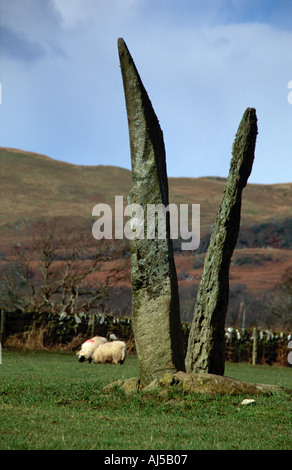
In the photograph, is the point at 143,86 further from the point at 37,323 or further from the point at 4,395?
the point at 37,323

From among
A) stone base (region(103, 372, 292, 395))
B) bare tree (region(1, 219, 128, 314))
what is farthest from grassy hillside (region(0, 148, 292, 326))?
stone base (region(103, 372, 292, 395))

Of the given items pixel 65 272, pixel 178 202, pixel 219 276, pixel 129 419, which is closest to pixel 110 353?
pixel 219 276

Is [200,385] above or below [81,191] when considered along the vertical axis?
below

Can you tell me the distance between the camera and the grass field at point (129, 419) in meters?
5.57

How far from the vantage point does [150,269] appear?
30.2 ft

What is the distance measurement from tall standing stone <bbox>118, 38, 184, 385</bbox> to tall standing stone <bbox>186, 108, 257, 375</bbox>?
1.48 ft

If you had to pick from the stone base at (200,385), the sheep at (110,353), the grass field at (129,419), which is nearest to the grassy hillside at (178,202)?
the sheep at (110,353)

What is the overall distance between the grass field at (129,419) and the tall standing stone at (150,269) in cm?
81

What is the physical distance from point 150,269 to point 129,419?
2.82 m

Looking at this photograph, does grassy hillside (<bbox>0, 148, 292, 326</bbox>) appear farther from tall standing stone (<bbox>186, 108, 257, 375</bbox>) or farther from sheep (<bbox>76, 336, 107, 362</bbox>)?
tall standing stone (<bbox>186, 108, 257, 375</bbox>)

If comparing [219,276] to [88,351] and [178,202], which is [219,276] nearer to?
[88,351]

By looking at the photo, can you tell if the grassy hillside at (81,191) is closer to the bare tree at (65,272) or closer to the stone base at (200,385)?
the bare tree at (65,272)

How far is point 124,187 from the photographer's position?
379 feet

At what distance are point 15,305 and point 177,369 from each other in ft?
54.6
